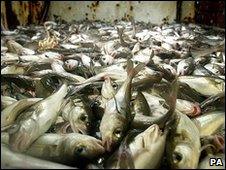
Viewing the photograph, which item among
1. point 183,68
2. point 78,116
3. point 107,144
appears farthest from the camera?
point 183,68

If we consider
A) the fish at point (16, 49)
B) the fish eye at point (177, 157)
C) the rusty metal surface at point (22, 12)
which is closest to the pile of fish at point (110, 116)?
the fish eye at point (177, 157)

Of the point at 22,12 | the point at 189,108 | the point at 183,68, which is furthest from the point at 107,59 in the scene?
the point at 22,12

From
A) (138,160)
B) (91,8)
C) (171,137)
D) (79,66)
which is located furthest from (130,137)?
(91,8)

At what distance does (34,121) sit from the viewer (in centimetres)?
261

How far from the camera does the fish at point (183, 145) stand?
6.98 ft

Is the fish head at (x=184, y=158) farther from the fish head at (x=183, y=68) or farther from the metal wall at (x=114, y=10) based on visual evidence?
the metal wall at (x=114, y=10)

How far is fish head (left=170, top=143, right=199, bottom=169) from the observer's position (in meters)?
2.10

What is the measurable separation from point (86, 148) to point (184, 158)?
618 millimetres

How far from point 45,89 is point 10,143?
1.43 metres

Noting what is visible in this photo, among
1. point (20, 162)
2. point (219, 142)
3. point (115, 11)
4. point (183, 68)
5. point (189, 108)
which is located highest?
point (20, 162)

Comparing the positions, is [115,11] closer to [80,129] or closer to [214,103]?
[214,103]

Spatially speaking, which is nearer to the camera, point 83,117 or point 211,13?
point 83,117

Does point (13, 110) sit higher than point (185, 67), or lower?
higher

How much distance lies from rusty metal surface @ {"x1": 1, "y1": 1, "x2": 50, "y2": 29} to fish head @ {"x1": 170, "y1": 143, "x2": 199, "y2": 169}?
27.3ft
